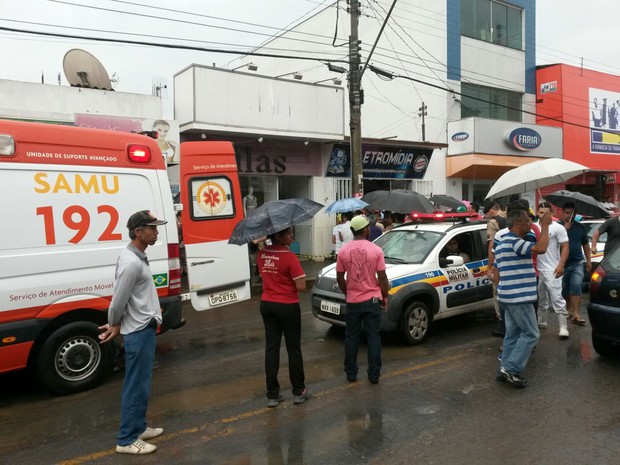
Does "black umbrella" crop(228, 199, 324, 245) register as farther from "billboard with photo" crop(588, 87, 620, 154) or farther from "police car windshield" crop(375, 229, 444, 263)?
"billboard with photo" crop(588, 87, 620, 154)

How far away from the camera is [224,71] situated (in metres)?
13.0

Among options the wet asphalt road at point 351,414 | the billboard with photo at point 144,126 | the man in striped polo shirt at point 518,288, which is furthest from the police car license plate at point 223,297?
the billboard with photo at point 144,126

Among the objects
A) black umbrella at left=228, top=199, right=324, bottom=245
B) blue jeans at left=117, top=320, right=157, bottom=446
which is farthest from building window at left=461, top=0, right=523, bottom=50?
blue jeans at left=117, top=320, right=157, bottom=446

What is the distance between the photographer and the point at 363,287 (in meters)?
5.10

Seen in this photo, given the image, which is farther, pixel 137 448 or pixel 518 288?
pixel 518 288

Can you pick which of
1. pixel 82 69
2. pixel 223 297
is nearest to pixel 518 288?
pixel 223 297

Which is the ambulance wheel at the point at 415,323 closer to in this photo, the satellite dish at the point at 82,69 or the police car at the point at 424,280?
the police car at the point at 424,280

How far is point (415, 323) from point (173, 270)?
3.12 metres

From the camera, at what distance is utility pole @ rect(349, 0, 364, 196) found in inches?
479

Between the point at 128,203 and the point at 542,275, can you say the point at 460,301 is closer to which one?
the point at 542,275

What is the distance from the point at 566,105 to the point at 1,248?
2426cm

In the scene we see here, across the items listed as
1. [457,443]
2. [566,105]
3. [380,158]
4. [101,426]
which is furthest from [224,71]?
[566,105]

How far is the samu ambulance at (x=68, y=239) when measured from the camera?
470 cm

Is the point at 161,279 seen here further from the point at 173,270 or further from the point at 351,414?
the point at 351,414
